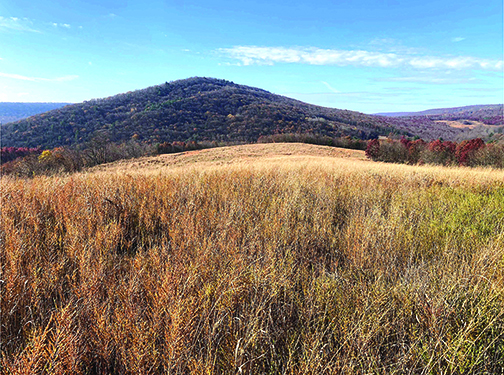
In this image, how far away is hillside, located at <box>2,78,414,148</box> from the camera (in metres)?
65.4

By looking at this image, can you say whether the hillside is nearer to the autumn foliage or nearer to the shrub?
the autumn foliage

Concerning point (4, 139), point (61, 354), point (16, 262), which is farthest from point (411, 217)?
point (4, 139)

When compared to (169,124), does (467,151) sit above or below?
below

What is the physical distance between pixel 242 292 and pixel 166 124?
83.5 metres

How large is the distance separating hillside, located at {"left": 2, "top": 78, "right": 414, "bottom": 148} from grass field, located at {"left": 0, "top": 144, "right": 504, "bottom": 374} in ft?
200

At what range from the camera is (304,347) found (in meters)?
1.51

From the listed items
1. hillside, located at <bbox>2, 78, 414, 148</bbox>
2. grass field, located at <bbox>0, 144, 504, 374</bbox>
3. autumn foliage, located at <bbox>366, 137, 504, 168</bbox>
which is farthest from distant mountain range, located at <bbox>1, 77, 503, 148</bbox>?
grass field, located at <bbox>0, 144, 504, 374</bbox>

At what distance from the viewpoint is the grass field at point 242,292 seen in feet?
4.98

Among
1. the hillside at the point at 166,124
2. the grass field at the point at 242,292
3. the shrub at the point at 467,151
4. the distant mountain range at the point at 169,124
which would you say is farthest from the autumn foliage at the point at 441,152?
the hillside at the point at 166,124

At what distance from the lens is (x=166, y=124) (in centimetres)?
7794

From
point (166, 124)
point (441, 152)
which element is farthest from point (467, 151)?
point (166, 124)

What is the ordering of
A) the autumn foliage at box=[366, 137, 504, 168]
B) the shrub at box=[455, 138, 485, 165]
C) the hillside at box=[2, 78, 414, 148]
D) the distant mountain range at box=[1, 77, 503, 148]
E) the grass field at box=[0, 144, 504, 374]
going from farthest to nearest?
the hillside at box=[2, 78, 414, 148], the distant mountain range at box=[1, 77, 503, 148], the shrub at box=[455, 138, 485, 165], the autumn foliage at box=[366, 137, 504, 168], the grass field at box=[0, 144, 504, 374]

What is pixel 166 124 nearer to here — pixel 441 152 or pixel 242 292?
pixel 441 152

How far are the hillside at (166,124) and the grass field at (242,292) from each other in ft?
200
